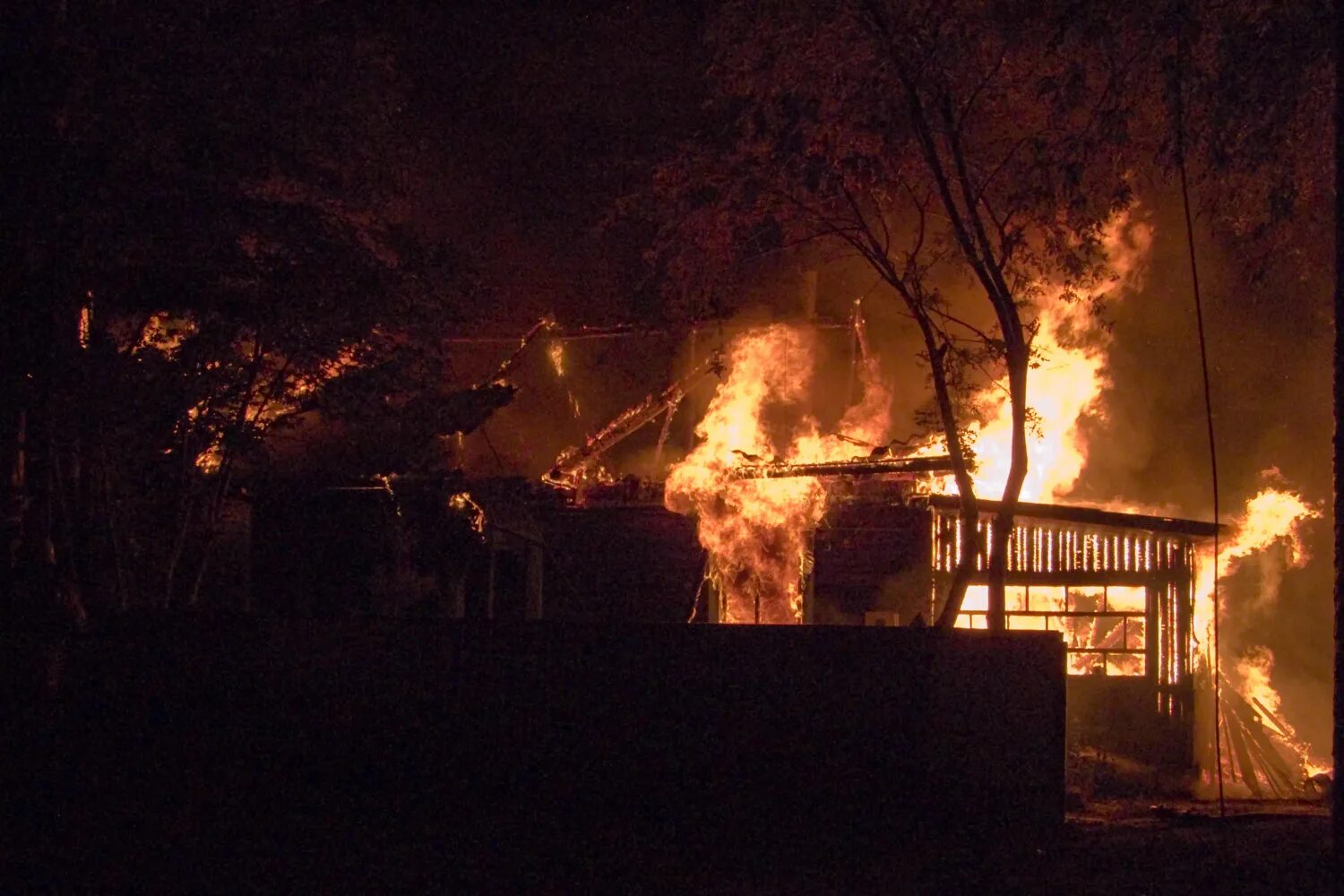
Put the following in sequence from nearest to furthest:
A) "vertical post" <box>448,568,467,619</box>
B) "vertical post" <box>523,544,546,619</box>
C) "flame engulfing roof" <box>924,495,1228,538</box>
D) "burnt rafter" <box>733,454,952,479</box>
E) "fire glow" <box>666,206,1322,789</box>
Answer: "burnt rafter" <box>733,454,952,479</box> → "flame engulfing roof" <box>924,495,1228,538</box> → "vertical post" <box>448,568,467,619</box> → "fire glow" <box>666,206,1322,789</box> → "vertical post" <box>523,544,546,619</box>

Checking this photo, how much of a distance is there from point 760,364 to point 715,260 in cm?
1018

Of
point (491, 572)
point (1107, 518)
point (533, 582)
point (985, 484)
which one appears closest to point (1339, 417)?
point (1107, 518)

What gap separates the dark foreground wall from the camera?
393 inches

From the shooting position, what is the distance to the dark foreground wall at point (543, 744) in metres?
9.98

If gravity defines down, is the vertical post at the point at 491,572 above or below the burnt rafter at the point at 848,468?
below

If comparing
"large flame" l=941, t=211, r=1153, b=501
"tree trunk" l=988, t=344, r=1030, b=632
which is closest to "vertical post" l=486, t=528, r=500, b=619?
"tree trunk" l=988, t=344, r=1030, b=632

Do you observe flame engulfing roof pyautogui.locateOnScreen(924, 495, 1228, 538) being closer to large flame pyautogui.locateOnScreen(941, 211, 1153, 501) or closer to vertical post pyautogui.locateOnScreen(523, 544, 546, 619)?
large flame pyautogui.locateOnScreen(941, 211, 1153, 501)

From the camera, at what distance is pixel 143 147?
1136cm

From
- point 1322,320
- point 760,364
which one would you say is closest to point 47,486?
point 760,364

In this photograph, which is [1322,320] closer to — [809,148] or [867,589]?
[867,589]

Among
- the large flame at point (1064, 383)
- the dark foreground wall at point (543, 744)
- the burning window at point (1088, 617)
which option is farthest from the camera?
the large flame at point (1064, 383)

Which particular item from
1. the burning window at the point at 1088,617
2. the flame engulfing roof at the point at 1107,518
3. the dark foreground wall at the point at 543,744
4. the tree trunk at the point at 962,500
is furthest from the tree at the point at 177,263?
the burning window at the point at 1088,617

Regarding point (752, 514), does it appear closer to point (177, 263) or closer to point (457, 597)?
point (457, 597)

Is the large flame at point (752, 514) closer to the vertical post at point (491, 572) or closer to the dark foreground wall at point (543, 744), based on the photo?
the vertical post at point (491, 572)
